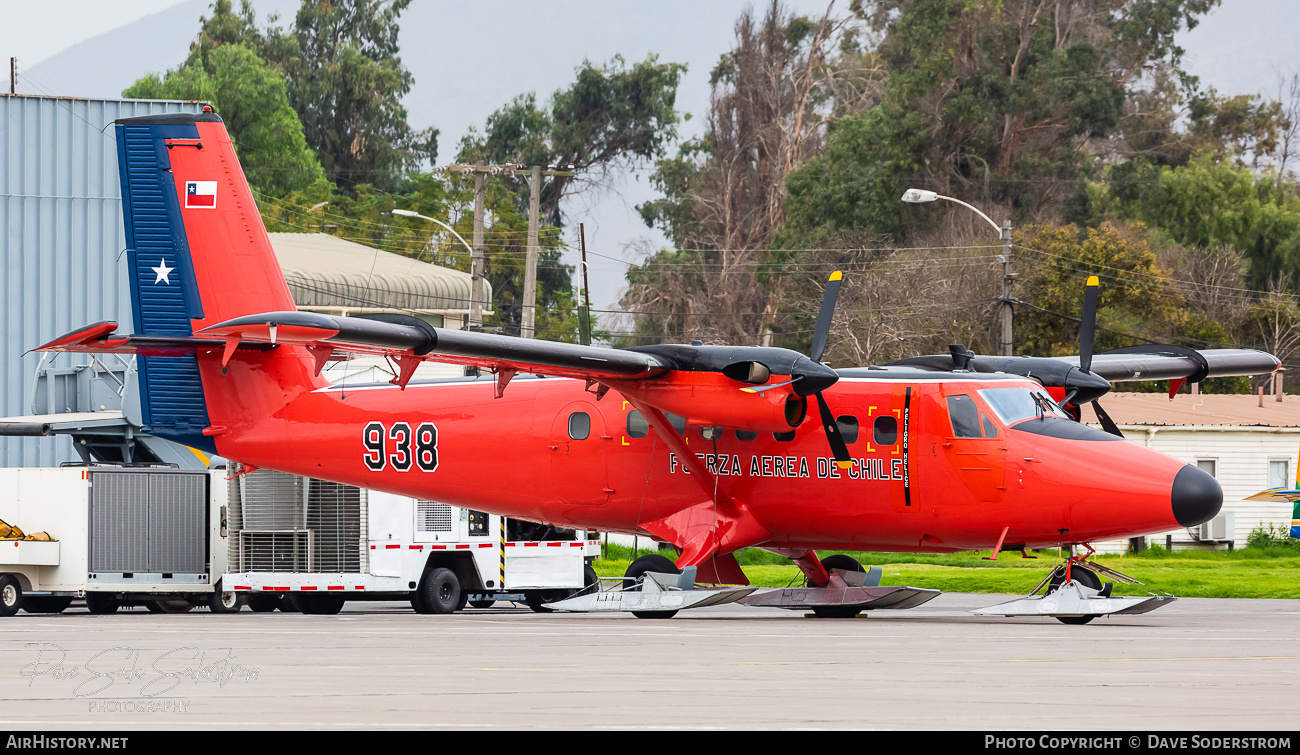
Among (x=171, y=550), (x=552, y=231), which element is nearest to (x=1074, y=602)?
(x=171, y=550)

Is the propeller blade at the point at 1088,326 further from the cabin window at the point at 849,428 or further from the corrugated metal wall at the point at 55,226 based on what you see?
the corrugated metal wall at the point at 55,226

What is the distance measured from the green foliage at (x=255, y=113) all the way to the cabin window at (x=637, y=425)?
179 feet

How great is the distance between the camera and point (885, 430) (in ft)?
61.5

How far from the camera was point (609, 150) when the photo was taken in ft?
245

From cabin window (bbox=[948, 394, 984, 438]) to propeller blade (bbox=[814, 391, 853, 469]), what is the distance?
133 cm

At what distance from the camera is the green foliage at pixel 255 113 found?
70.9 metres

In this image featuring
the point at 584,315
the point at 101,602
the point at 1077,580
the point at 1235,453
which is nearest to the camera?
the point at 1077,580

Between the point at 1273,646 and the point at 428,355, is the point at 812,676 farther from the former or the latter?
the point at 428,355

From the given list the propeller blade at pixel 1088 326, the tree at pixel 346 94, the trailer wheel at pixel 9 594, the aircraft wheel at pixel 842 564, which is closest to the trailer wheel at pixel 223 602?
the trailer wheel at pixel 9 594

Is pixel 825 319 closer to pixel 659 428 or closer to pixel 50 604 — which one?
pixel 659 428

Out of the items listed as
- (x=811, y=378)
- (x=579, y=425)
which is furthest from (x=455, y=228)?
(x=811, y=378)

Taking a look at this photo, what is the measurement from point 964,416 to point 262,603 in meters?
12.0

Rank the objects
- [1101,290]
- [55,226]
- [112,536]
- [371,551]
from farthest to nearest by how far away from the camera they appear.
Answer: [1101,290] → [55,226] → [112,536] → [371,551]
